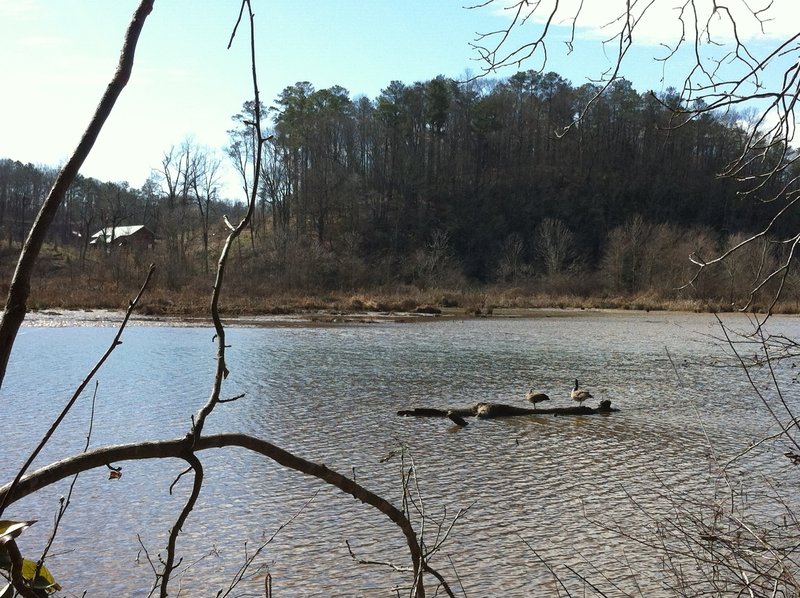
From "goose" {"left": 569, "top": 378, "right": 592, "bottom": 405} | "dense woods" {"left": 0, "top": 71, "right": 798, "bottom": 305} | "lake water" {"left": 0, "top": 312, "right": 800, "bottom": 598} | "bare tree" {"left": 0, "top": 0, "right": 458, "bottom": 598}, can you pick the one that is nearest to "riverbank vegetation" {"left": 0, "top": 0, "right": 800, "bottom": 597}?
"dense woods" {"left": 0, "top": 71, "right": 798, "bottom": 305}

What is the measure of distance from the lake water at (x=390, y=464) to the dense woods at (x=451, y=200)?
3840 cm

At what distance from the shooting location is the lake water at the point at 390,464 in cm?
772

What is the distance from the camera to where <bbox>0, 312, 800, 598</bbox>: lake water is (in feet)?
25.3

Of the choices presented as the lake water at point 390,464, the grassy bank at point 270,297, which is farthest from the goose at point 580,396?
the grassy bank at point 270,297

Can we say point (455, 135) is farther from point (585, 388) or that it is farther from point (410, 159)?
point (585, 388)

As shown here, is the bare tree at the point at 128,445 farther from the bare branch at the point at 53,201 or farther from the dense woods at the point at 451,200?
the dense woods at the point at 451,200

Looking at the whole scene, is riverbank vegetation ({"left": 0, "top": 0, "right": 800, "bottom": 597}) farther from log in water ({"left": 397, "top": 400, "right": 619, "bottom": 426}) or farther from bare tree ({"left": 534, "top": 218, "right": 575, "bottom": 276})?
log in water ({"left": 397, "top": 400, "right": 619, "bottom": 426})

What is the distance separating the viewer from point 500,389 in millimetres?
18438

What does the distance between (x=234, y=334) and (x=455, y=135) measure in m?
61.8

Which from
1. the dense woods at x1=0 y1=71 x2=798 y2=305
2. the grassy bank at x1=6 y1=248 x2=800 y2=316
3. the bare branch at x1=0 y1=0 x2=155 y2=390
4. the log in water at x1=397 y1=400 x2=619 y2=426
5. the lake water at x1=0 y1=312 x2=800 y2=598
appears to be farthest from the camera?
the dense woods at x1=0 y1=71 x2=798 y2=305

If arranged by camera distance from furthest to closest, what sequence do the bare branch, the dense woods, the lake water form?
the dense woods → the lake water → the bare branch

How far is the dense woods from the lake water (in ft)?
126

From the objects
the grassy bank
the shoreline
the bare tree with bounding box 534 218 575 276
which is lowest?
A: the shoreline

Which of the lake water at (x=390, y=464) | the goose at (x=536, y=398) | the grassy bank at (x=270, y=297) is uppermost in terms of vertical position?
the grassy bank at (x=270, y=297)
